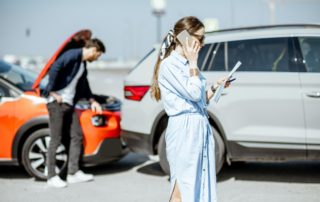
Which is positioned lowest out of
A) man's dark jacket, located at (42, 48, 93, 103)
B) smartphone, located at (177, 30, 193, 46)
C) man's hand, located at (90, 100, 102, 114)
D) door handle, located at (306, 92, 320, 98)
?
man's hand, located at (90, 100, 102, 114)

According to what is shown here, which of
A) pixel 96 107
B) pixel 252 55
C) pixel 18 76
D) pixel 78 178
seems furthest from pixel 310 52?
pixel 18 76

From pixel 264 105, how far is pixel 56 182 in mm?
2499

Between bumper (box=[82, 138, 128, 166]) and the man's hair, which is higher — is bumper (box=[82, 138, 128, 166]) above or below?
below

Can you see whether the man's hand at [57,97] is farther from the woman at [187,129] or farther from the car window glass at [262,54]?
the woman at [187,129]

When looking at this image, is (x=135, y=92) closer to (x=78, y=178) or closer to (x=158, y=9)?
(x=78, y=178)

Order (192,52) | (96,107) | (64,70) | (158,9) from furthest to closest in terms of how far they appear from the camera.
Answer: (158,9) < (96,107) < (64,70) < (192,52)

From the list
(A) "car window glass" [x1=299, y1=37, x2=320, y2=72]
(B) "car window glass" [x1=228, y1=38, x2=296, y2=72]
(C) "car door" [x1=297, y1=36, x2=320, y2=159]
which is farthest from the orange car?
(A) "car window glass" [x1=299, y1=37, x2=320, y2=72]

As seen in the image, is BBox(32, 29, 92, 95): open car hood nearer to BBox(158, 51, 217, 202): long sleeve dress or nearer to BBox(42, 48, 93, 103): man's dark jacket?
BBox(42, 48, 93, 103): man's dark jacket

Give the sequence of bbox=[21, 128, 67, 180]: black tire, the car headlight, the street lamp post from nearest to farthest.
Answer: bbox=[21, 128, 67, 180]: black tire < the car headlight < the street lamp post

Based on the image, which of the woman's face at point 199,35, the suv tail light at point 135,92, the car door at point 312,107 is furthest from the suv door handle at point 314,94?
the woman's face at point 199,35

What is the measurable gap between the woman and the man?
8.69 ft

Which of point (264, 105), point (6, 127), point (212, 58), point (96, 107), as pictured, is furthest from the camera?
point (96, 107)

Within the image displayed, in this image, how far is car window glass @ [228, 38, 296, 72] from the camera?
5734 millimetres

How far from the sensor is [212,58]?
595 centimetres
